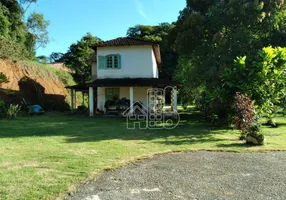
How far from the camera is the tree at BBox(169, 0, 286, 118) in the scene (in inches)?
550

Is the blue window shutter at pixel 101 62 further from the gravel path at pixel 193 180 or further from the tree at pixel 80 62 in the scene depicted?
the gravel path at pixel 193 180

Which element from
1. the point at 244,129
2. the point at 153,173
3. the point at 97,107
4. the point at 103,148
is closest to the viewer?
the point at 153,173

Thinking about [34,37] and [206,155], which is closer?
[206,155]

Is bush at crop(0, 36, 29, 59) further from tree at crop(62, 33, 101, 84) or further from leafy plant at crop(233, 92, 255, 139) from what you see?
leafy plant at crop(233, 92, 255, 139)

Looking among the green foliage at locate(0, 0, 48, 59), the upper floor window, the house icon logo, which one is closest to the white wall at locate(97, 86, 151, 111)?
the house icon logo

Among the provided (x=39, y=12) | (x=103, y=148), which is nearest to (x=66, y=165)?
(x=103, y=148)

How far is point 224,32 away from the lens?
15.4 m

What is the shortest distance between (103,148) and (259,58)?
716 centimetres

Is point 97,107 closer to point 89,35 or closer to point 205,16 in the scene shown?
point 205,16

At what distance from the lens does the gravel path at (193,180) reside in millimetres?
3879

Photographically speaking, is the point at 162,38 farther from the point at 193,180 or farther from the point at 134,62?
the point at 193,180

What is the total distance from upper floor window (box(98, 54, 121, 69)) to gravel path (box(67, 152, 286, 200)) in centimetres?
1360

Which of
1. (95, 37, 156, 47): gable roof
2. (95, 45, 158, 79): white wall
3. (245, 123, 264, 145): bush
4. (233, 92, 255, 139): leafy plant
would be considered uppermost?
(95, 37, 156, 47): gable roof

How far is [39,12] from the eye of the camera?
31.2 m
